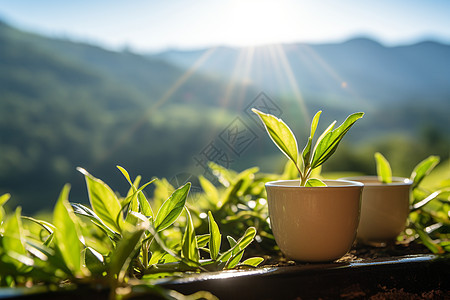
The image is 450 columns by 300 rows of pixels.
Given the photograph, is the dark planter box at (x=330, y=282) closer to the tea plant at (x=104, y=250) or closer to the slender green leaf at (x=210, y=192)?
the tea plant at (x=104, y=250)

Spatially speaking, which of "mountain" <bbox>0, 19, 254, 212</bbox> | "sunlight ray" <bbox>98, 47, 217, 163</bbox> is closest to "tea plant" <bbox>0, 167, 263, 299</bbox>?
"mountain" <bbox>0, 19, 254, 212</bbox>

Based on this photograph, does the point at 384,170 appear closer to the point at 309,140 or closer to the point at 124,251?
the point at 309,140

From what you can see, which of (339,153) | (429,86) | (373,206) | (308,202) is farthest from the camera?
(429,86)

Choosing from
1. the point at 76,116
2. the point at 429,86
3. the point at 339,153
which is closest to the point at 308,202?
the point at 339,153

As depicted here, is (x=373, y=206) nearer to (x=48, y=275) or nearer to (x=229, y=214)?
(x=229, y=214)

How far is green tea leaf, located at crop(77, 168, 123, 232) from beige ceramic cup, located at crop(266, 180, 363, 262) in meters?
0.16

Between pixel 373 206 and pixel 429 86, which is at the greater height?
pixel 429 86

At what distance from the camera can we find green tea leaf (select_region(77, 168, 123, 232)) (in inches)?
11.5

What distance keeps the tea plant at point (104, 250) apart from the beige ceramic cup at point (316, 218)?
0.05m

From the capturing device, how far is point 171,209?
0.32 meters

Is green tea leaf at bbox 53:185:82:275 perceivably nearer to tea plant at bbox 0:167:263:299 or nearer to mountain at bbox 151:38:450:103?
tea plant at bbox 0:167:263:299

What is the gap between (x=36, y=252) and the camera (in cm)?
25

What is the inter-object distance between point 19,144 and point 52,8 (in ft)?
18.7

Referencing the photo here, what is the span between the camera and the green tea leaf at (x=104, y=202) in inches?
11.5
